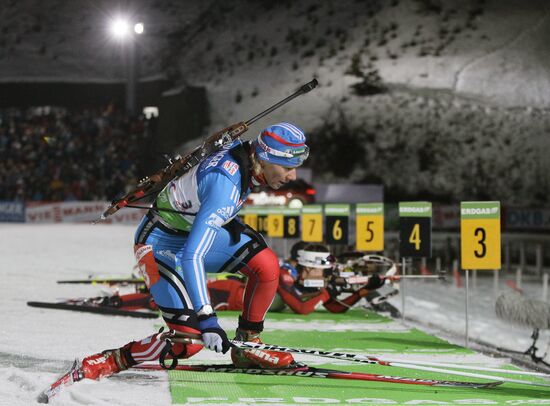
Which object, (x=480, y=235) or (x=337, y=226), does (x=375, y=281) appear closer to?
(x=480, y=235)

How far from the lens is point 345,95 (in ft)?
134

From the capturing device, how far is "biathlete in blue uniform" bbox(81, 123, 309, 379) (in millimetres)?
4508

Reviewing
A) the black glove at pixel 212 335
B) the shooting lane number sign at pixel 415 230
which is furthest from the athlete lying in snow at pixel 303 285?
the black glove at pixel 212 335

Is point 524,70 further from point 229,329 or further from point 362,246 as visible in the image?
point 229,329

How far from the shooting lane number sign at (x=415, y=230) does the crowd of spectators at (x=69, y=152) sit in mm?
22166

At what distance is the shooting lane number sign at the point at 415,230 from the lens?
28.6 feet

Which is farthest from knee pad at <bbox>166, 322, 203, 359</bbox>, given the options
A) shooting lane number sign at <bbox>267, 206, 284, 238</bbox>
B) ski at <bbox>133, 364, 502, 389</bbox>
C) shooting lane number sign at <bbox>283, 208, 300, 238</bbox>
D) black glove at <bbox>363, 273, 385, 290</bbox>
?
shooting lane number sign at <bbox>267, 206, 284, 238</bbox>

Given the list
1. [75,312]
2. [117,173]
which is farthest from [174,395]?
[117,173]

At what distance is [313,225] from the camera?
12289 mm

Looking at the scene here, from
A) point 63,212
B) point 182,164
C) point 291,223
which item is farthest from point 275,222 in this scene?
point 63,212

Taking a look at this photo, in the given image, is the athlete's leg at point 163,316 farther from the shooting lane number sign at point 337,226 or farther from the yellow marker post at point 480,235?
the shooting lane number sign at point 337,226

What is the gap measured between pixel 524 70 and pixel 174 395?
4012cm

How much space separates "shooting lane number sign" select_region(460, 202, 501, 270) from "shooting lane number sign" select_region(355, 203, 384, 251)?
8.88ft

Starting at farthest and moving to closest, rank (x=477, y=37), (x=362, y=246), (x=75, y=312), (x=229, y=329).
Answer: (x=477, y=37) < (x=362, y=246) < (x=75, y=312) < (x=229, y=329)
